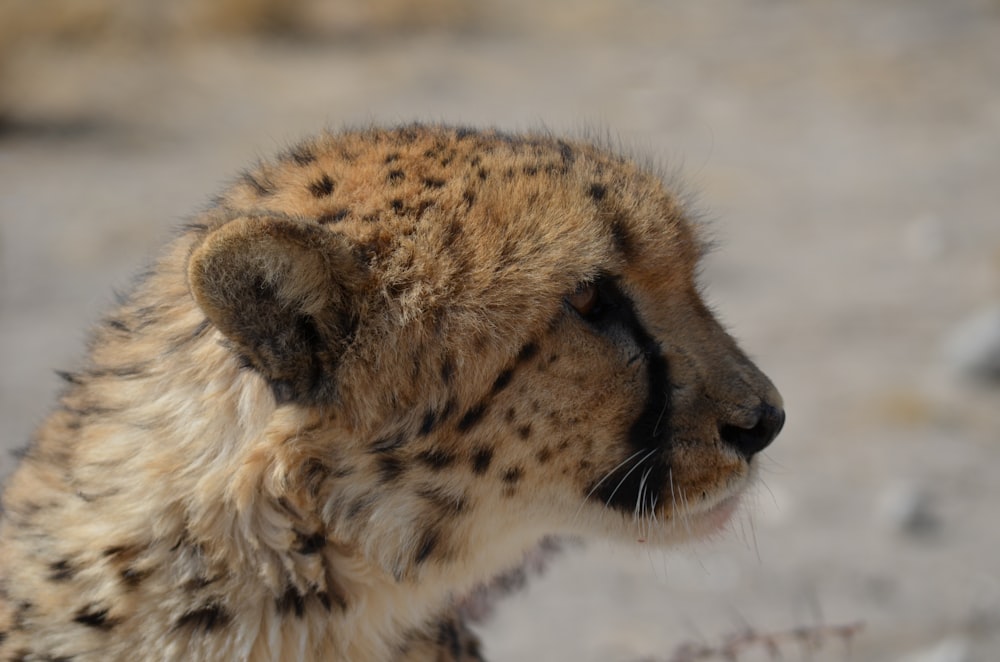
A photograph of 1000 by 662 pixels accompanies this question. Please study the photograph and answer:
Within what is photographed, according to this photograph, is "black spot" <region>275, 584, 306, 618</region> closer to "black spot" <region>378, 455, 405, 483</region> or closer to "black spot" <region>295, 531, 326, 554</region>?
"black spot" <region>295, 531, 326, 554</region>

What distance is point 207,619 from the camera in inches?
49.9

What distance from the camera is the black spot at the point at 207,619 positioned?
1264mm

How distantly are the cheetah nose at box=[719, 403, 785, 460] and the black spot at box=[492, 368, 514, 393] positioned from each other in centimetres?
25

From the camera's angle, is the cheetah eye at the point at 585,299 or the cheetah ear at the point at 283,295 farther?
the cheetah eye at the point at 585,299

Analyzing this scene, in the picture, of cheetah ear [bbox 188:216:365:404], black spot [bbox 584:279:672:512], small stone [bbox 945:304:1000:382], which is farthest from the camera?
small stone [bbox 945:304:1000:382]

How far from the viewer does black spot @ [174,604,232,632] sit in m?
1.26

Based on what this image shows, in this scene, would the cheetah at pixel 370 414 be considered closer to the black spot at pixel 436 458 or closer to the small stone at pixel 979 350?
the black spot at pixel 436 458

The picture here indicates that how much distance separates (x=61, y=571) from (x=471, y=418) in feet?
1.48

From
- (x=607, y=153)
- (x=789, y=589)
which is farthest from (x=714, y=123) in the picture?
(x=607, y=153)

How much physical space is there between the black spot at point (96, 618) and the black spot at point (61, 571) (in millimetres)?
40

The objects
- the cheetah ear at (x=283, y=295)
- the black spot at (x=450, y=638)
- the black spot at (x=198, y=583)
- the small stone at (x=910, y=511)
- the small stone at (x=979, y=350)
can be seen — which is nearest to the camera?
the cheetah ear at (x=283, y=295)

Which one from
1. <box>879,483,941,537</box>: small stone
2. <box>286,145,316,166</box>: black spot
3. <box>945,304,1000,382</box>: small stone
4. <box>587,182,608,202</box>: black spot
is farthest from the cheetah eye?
<box>945,304,1000,382</box>: small stone

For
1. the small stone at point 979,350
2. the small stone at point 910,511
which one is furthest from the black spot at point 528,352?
the small stone at point 979,350

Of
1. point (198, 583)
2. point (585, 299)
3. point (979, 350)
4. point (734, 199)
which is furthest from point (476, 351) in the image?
point (734, 199)
